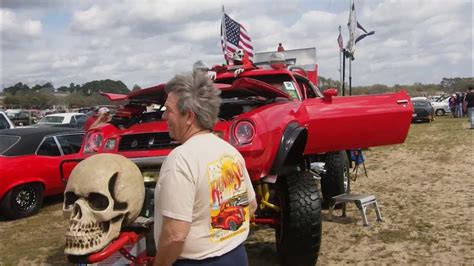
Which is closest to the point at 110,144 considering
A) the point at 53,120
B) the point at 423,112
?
the point at 53,120

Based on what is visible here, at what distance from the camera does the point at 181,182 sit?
201 cm

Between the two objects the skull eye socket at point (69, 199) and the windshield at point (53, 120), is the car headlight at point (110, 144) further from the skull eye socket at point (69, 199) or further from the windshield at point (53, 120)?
the windshield at point (53, 120)

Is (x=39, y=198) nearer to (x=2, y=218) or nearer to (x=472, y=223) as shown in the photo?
(x=2, y=218)

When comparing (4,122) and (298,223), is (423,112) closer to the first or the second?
(4,122)

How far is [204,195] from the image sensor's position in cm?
209

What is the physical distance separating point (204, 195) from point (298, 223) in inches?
92.3

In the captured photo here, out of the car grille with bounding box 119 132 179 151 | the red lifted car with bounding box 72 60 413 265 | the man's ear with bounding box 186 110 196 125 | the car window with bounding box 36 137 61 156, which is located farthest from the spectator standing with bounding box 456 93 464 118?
the man's ear with bounding box 186 110 196 125

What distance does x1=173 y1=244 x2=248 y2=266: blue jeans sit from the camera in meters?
2.13

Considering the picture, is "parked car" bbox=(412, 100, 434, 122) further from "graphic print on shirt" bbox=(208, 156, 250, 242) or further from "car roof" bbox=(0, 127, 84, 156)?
"graphic print on shirt" bbox=(208, 156, 250, 242)

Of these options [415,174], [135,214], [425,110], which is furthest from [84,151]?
[425,110]

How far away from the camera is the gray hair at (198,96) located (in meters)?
2.19

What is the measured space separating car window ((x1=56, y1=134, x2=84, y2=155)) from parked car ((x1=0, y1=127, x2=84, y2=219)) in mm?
19

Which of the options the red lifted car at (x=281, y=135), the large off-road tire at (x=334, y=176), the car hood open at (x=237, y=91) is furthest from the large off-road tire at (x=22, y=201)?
the large off-road tire at (x=334, y=176)

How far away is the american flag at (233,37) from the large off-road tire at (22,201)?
5.51 meters
